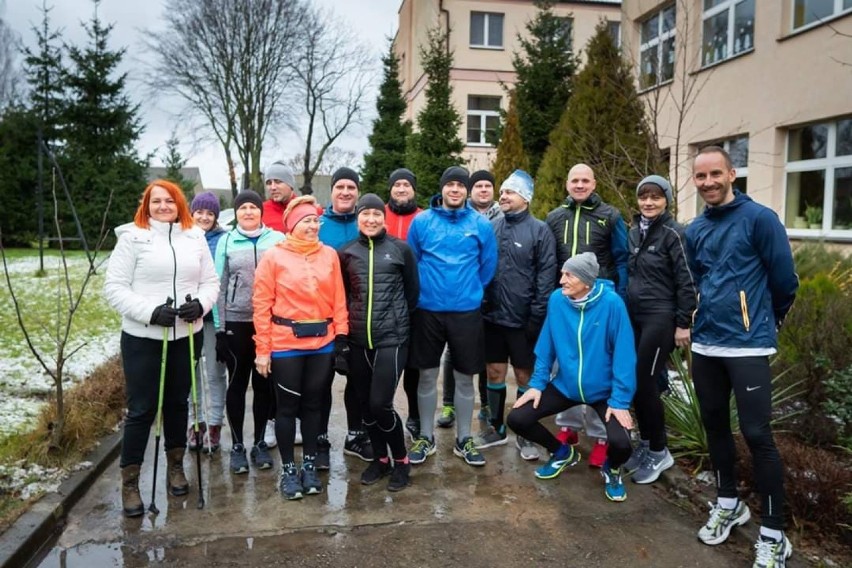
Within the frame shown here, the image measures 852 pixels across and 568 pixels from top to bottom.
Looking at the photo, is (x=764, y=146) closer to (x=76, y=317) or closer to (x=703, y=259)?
(x=703, y=259)

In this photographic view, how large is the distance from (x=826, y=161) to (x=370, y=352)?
9.25m

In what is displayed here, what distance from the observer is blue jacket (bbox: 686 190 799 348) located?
10.4ft

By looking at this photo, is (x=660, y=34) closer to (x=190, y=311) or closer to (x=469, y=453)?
(x=469, y=453)

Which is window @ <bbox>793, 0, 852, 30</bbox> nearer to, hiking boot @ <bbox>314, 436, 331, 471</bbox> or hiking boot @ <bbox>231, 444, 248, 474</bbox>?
hiking boot @ <bbox>314, 436, 331, 471</bbox>

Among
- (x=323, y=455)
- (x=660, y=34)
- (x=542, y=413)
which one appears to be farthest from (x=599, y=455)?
(x=660, y=34)

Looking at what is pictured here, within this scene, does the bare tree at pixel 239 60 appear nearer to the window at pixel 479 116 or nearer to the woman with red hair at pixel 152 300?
the window at pixel 479 116

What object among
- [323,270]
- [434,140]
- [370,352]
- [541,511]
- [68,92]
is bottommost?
[541,511]

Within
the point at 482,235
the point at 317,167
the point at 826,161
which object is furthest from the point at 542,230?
the point at 317,167

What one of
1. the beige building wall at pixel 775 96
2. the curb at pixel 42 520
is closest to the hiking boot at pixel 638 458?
the curb at pixel 42 520

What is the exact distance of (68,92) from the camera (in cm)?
2623

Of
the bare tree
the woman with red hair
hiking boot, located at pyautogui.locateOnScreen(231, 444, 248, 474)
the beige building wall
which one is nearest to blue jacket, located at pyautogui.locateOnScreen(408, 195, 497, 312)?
the woman with red hair

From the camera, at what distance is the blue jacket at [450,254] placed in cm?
445

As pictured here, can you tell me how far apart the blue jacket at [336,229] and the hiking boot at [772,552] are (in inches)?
125

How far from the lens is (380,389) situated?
163 inches
